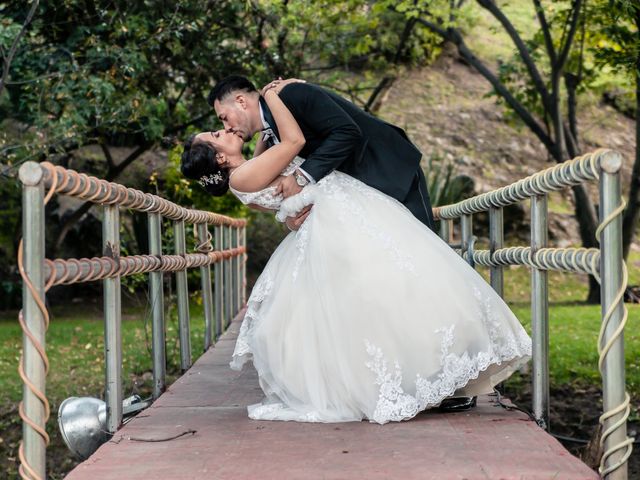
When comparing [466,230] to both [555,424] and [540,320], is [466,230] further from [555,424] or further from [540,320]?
[555,424]

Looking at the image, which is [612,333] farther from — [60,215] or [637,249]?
[637,249]

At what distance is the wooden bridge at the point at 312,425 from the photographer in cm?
264

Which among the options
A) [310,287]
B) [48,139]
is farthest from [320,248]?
[48,139]

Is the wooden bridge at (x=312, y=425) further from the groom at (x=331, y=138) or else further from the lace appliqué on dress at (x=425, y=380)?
the groom at (x=331, y=138)

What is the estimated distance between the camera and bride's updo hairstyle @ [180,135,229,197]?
4121 millimetres

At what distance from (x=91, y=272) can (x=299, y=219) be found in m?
1.14

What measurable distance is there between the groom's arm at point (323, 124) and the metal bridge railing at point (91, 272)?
2.43 feet

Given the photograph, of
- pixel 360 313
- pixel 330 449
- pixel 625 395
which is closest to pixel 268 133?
pixel 360 313

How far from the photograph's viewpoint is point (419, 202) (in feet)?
13.9

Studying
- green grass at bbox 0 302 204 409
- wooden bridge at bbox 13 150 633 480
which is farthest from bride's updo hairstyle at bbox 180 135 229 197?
green grass at bbox 0 302 204 409

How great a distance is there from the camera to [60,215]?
47.0ft

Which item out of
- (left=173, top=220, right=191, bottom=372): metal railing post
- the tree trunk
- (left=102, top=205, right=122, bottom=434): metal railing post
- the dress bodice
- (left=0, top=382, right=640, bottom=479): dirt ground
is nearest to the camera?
(left=102, top=205, right=122, bottom=434): metal railing post

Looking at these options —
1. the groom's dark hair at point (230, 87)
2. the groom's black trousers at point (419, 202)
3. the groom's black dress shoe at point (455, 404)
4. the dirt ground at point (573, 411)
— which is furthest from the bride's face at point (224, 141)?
the dirt ground at point (573, 411)

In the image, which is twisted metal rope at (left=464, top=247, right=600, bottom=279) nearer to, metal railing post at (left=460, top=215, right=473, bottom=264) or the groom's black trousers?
the groom's black trousers
